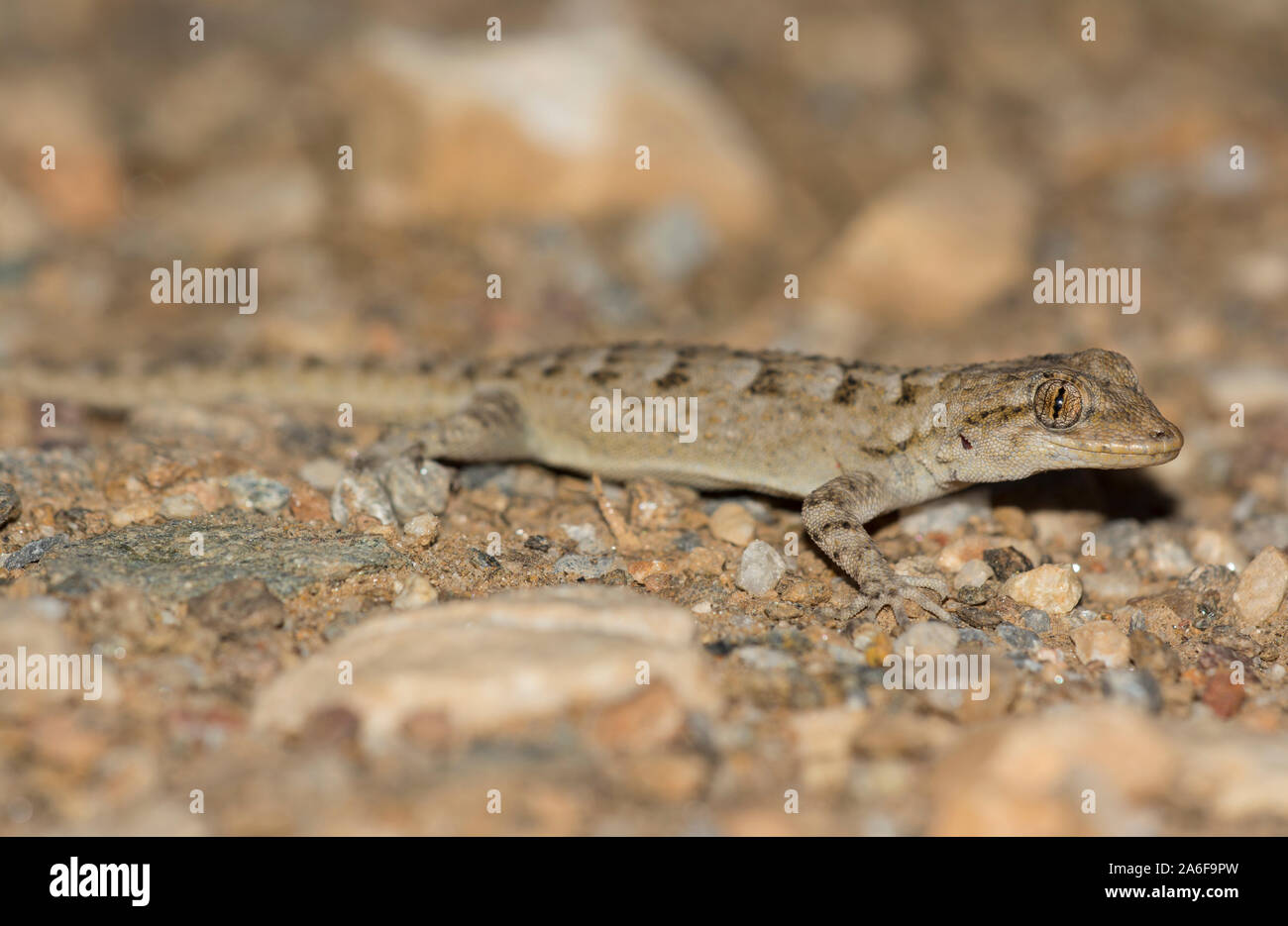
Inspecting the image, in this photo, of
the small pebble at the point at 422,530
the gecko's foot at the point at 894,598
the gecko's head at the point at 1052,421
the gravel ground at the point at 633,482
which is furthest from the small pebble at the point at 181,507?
the gecko's head at the point at 1052,421

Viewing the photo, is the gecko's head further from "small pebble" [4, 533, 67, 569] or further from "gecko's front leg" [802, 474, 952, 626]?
"small pebble" [4, 533, 67, 569]

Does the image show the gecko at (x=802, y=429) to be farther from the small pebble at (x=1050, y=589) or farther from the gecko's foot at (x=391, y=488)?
the small pebble at (x=1050, y=589)

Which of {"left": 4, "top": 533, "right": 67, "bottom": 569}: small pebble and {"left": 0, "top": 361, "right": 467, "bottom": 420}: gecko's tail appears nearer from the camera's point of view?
{"left": 4, "top": 533, "right": 67, "bottom": 569}: small pebble

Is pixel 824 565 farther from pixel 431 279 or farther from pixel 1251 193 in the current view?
pixel 1251 193

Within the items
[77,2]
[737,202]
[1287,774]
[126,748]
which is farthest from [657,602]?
[77,2]

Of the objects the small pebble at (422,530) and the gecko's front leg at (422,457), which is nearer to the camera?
the small pebble at (422,530)

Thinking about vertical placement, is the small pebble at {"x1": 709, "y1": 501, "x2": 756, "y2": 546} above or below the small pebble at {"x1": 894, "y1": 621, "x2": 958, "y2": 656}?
above

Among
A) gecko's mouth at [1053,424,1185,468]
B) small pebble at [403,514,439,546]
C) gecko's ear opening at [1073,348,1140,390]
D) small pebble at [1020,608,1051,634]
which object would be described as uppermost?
gecko's ear opening at [1073,348,1140,390]

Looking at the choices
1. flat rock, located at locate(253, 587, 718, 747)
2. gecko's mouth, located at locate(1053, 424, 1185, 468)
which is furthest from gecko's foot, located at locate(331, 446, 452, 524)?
gecko's mouth, located at locate(1053, 424, 1185, 468)
